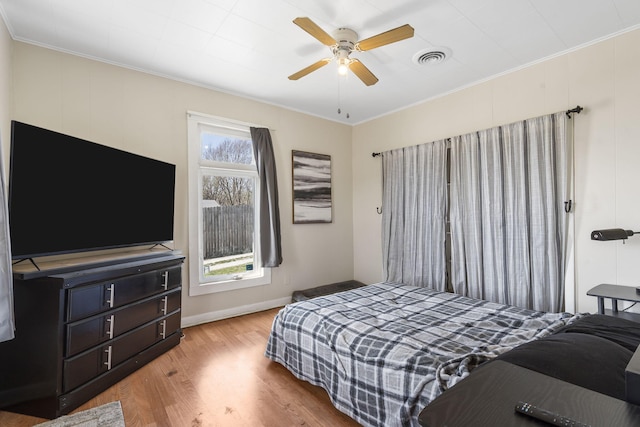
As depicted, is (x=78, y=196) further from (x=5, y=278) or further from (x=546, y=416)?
(x=546, y=416)

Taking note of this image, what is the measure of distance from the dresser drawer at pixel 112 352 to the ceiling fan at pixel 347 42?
98.7 inches

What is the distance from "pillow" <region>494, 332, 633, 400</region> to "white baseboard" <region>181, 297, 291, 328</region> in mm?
3035

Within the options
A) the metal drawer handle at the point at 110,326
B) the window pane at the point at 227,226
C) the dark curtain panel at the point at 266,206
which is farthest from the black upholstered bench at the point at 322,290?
the metal drawer handle at the point at 110,326

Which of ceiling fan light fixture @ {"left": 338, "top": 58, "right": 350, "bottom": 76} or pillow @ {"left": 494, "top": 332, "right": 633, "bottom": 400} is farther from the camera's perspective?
ceiling fan light fixture @ {"left": 338, "top": 58, "right": 350, "bottom": 76}

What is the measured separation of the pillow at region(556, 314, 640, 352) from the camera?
1.37 metres

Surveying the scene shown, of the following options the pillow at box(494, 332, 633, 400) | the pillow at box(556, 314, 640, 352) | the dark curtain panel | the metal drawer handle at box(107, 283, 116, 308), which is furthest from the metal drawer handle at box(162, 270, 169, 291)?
the pillow at box(556, 314, 640, 352)

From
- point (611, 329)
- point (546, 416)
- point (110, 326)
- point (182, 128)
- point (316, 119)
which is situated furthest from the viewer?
point (316, 119)

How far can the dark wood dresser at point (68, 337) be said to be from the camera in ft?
6.06

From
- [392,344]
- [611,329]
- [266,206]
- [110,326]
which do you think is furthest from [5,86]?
[611,329]

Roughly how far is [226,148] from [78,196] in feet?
5.60

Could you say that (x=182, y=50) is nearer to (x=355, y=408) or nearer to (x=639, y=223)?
(x=355, y=408)

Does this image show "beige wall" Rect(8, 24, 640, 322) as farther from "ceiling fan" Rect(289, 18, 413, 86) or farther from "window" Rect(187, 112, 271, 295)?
"ceiling fan" Rect(289, 18, 413, 86)

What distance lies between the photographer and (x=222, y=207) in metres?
3.60

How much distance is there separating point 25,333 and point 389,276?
3515mm
